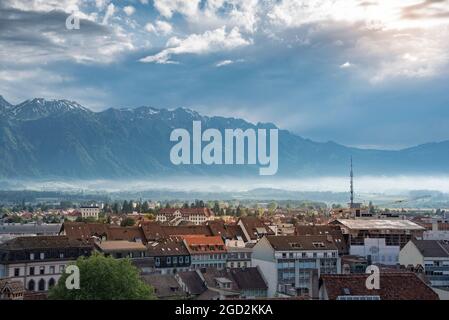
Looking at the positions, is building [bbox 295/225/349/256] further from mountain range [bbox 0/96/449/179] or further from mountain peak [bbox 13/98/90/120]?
mountain peak [bbox 13/98/90/120]

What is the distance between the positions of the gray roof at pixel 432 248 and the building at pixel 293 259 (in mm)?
3978

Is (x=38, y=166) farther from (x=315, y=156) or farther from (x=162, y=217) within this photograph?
(x=162, y=217)

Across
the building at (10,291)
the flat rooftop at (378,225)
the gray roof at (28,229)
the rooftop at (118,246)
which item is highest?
the flat rooftop at (378,225)

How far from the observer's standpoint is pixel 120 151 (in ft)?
456

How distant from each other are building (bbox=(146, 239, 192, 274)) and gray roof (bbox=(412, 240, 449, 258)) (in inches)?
428

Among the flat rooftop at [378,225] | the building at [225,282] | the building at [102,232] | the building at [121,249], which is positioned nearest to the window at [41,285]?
the building at [121,249]

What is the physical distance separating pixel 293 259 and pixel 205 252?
229 inches

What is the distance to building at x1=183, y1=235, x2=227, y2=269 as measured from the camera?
31719 millimetres

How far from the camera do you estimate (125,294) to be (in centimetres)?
1502

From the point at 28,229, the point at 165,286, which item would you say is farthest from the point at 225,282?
the point at 28,229

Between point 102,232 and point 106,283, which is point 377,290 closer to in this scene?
point 106,283

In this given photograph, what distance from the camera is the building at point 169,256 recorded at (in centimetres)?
3002

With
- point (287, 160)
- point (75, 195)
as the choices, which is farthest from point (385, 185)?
point (75, 195)

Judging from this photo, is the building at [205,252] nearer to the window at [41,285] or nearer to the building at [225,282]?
the building at [225,282]
